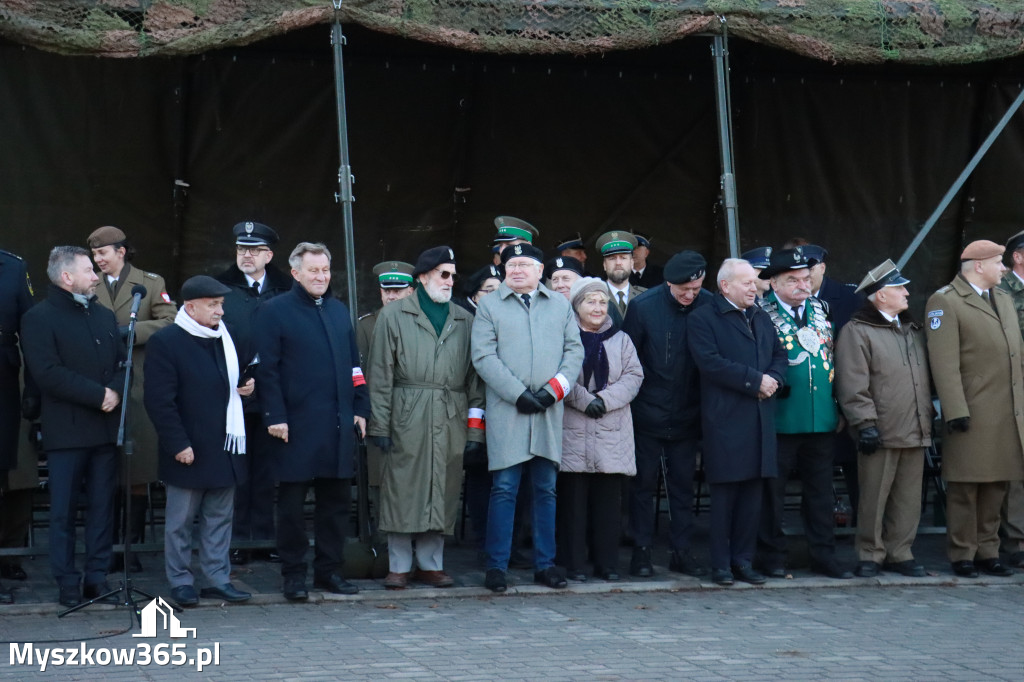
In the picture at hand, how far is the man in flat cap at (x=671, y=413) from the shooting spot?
825cm

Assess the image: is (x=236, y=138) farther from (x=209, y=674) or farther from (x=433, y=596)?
(x=209, y=674)

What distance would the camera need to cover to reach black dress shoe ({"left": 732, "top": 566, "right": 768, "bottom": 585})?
26.5 feet

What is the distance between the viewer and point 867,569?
8328 millimetres

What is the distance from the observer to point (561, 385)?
307 inches

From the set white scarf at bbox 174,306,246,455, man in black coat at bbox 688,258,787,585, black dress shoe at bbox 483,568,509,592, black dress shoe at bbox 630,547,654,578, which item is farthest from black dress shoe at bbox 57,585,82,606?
man in black coat at bbox 688,258,787,585

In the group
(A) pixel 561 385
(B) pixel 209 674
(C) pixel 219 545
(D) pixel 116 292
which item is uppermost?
(D) pixel 116 292

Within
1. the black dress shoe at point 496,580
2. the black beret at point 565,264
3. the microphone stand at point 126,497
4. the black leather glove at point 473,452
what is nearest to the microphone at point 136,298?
the microphone stand at point 126,497

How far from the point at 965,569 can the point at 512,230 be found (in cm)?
363

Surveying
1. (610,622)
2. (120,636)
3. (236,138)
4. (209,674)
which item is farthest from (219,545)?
(236,138)

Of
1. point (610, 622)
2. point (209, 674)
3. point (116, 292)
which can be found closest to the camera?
point (209, 674)

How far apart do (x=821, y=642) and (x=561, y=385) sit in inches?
78.9

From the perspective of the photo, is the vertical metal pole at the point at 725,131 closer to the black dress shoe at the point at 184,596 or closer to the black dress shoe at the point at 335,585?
the black dress shoe at the point at 335,585

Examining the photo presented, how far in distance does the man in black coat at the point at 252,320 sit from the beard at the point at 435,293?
1.04 m

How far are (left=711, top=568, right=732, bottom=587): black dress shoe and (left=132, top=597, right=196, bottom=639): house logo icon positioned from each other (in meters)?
2.96
